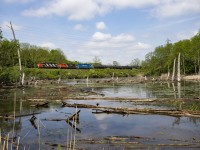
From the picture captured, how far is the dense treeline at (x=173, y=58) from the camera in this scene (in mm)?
103375

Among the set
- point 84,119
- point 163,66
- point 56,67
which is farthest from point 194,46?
point 84,119

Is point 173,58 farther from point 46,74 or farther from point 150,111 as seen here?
point 150,111

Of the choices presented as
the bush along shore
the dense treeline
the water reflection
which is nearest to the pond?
the water reflection

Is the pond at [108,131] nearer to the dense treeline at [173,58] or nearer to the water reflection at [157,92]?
the water reflection at [157,92]

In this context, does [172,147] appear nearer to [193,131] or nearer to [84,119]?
[193,131]

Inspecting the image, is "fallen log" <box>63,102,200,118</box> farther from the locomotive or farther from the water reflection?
the locomotive

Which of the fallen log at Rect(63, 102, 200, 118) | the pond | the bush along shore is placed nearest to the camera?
the pond

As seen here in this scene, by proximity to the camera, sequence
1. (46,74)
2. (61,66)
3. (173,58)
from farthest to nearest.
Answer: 1. (61,66)
2. (173,58)
3. (46,74)

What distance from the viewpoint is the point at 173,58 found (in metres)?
106

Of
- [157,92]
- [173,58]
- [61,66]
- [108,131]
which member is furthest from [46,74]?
[108,131]

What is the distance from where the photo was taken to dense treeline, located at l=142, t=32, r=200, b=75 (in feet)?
339

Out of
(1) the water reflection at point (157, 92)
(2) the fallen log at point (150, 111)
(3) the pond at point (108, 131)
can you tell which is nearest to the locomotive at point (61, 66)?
(1) the water reflection at point (157, 92)

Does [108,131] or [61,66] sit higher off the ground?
[61,66]

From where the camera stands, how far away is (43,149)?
13.3m
